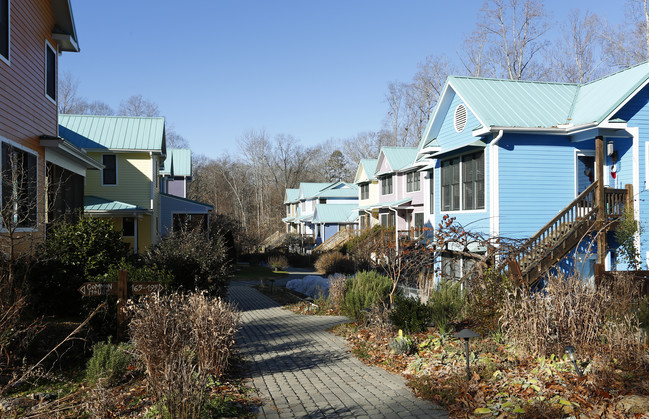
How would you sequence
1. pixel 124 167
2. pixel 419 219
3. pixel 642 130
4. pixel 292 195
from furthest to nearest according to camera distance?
pixel 292 195
pixel 419 219
pixel 124 167
pixel 642 130

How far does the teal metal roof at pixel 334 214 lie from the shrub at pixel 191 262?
34723 mm

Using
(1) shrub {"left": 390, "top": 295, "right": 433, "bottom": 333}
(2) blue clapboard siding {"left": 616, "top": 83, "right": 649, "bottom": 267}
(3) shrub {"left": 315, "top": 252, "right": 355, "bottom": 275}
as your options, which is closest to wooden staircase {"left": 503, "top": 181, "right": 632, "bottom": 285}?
(2) blue clapboard siding {"left": 616, "top": 83, "right": 649, "bottom": 267}

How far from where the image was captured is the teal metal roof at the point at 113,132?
2430 cm

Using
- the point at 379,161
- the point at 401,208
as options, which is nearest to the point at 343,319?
the point at 401,208

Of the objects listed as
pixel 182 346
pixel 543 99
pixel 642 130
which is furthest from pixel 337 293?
pixel 642 130

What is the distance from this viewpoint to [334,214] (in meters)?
49.3

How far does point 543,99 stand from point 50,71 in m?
15.4

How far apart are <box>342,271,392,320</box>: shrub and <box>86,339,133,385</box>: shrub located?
211 inches

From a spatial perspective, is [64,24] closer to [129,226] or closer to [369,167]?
[129,226]

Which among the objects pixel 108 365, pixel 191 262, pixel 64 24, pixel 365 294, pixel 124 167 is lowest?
pixel 108 365

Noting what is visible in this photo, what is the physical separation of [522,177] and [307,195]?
41.4 m

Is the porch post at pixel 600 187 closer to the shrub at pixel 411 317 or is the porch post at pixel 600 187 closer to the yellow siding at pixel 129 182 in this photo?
the shrub at pixel 411 317

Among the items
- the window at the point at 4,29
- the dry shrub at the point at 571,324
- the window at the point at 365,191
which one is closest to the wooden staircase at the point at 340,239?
the window at the point at 365,191

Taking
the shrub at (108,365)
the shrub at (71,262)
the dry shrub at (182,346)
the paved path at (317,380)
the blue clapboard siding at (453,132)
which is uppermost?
the blue clapboard siding at (453,132)
